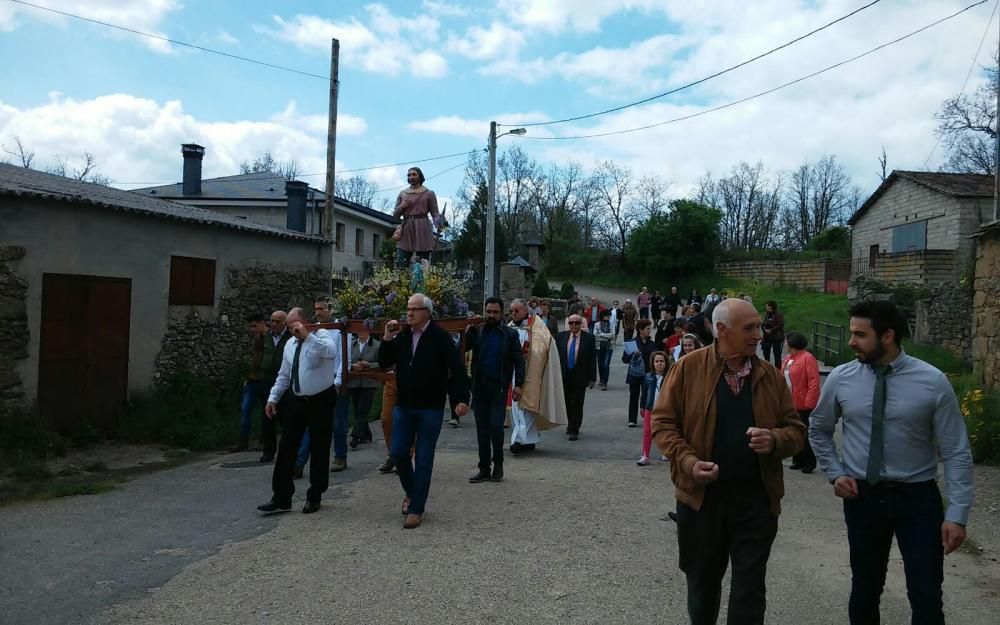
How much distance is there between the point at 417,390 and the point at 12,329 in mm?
6423

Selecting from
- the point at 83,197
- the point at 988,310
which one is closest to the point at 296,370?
the point at 83,197

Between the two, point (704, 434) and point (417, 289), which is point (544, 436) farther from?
point (704, 434)

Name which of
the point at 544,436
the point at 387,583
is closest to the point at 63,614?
the point at 387,583

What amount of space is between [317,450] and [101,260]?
619cm

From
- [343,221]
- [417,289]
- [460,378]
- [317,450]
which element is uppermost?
[343,221]

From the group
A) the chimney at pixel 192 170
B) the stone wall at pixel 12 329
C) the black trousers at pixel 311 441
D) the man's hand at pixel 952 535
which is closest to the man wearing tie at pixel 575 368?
the black trousers at pixel 311 441

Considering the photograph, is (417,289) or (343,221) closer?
(417,289)

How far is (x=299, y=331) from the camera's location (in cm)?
683

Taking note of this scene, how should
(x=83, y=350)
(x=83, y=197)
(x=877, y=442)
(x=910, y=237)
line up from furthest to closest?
(x=910, y=237)
(x=83, y=350)
(x=83, y=197)
(x=877, y=442)

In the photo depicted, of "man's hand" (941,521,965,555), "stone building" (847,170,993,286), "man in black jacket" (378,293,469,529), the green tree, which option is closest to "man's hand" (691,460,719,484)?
"man's hand" (941,521,965,555)

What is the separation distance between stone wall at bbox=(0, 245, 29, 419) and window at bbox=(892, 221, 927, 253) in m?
32.6

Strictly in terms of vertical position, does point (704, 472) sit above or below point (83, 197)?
below

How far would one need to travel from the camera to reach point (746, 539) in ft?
11.3

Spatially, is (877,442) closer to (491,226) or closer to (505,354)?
(505,354)
